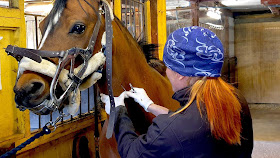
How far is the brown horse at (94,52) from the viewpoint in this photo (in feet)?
5.24

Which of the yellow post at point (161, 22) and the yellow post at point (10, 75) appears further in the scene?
the yellow post at point (161, 22)

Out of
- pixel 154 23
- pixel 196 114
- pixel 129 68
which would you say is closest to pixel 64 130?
pixel 129 68

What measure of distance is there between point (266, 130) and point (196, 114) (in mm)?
5969

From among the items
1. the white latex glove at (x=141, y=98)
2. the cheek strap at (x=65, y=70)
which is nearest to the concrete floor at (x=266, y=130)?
the white latex glove at (x=141, y=98)

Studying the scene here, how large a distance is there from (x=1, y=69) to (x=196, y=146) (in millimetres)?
1714

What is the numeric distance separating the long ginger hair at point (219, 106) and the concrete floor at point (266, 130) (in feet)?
13.3

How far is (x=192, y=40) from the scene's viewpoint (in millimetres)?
1315

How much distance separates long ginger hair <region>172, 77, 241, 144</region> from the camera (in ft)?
3.98

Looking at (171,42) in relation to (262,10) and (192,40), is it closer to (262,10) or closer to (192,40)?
(192,40)

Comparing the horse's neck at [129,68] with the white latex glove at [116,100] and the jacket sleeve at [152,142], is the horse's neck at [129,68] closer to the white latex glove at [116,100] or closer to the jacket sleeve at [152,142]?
the white latex glove at [116,100]

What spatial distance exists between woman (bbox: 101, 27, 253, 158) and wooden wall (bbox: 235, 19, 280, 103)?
949cm

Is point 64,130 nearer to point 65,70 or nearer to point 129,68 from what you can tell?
point 129,68

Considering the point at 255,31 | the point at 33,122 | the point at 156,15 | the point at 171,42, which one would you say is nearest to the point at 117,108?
the point at 171,42

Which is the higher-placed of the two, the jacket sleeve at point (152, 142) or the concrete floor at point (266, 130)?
the jacket sleeve at point (152, 142)
